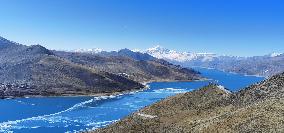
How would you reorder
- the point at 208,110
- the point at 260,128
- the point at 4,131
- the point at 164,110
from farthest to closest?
the point at 4,131, the point at 164,110, the point at 208,110, the point at 260,128

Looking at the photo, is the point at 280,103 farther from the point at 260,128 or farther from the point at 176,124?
the point at 176,124

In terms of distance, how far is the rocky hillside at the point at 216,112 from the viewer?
272 feet

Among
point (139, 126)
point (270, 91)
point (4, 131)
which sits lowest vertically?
point (4, 131)

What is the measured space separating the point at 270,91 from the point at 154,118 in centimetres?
2751

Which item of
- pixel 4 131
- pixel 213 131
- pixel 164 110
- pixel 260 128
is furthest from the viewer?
pixel 4 131

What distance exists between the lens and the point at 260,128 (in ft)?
257

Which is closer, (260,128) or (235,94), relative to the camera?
(260,128)

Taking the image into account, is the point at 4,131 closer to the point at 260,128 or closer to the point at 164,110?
the point at 164,110

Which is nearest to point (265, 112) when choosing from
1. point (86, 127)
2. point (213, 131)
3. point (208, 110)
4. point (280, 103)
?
point (280, 103)

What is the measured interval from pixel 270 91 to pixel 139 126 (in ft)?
98.1

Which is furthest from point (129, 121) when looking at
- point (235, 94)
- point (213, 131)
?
point (213, 131)

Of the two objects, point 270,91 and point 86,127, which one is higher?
point 270,91

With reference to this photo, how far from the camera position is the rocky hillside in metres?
83.0

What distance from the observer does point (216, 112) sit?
10519cm
